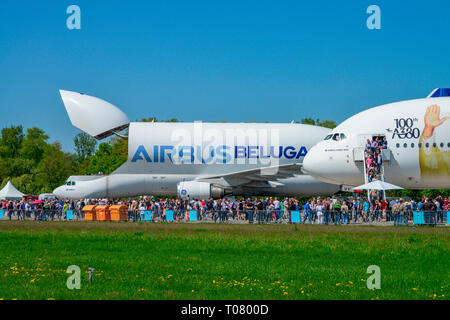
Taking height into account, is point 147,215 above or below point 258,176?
below

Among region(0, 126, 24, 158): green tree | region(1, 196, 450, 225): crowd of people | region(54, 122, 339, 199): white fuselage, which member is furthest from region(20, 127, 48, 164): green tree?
region(1, 196, 450, 225): crowd of people

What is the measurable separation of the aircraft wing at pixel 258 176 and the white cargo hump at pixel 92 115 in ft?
27.8

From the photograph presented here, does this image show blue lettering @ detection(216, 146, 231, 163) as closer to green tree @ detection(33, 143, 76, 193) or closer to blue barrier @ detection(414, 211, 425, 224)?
blue barrier @ detection(414, 211, 425, 224)

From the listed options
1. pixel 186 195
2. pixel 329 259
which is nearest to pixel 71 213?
pixel 186 195

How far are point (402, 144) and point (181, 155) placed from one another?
69.7 ft

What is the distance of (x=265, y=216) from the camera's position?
36031 millimetres

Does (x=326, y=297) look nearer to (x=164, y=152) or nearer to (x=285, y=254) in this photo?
(x=285, y=254)

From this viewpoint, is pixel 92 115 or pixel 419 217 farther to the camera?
pixel 92 115

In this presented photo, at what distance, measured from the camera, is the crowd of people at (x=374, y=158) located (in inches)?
1284

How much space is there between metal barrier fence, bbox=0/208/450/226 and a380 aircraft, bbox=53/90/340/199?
25.8ft

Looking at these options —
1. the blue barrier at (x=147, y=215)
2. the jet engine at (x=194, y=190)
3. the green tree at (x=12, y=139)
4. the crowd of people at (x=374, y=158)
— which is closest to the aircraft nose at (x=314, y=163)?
the crowd of people at (x=374, y=158)

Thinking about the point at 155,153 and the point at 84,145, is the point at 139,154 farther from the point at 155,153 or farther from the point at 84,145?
the point at 84,145

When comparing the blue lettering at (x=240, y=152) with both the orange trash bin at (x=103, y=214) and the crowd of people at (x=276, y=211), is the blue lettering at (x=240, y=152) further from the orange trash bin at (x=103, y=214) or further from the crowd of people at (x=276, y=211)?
the orange trash bin at (x=103, y=214)

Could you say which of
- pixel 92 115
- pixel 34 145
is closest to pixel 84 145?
pixel 34 145
